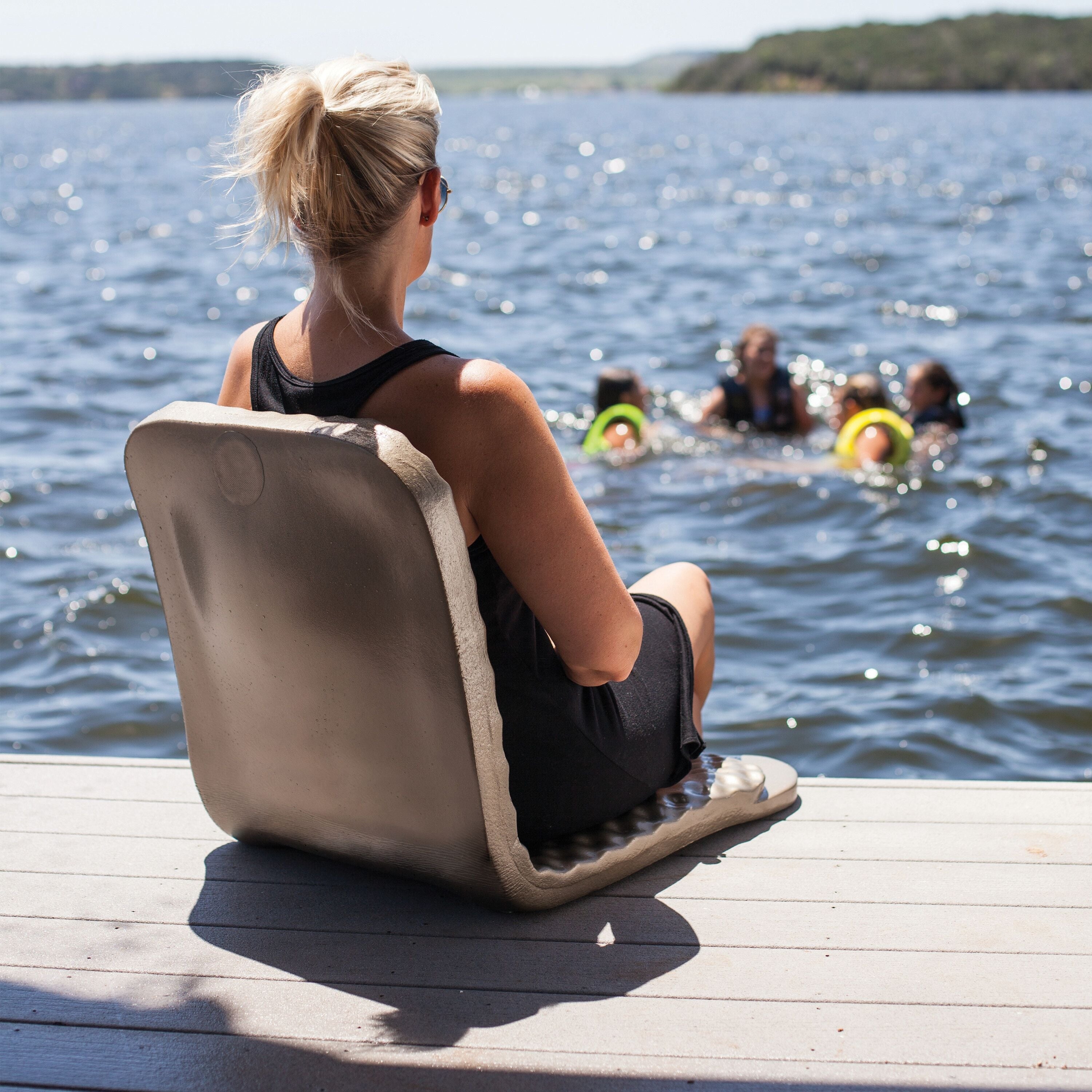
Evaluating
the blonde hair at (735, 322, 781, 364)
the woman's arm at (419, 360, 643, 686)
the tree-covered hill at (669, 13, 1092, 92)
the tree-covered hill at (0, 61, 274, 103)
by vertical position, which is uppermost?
the tree-covered hill at (669, 13, 1092, 92)

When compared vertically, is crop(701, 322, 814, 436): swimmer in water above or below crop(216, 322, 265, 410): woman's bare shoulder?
below

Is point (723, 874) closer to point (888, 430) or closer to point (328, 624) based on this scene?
point (328, 624)

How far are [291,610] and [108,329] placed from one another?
12.5 metres

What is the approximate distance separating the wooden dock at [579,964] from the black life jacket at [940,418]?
6.37 m

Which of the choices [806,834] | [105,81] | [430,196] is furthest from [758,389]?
[105,81]

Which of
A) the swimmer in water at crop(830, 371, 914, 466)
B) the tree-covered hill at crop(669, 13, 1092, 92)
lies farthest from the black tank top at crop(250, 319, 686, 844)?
the tree-covered hill at crop(669, 13, 1092, 92)

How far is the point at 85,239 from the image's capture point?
22500 millimetres

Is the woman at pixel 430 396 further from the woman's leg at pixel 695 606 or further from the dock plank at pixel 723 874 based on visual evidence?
the woman's leg at pixel 695 606

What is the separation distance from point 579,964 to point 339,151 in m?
1.52

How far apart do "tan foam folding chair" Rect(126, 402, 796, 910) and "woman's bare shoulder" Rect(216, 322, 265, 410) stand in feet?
0.60

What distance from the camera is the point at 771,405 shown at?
940 centimetres

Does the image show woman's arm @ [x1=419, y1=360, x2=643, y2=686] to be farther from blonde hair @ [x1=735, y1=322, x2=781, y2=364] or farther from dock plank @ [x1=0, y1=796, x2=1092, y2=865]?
blonde hair @ [x1=735, y1=322, x2=781, y2=364]

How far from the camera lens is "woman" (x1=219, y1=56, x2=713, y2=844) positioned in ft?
6.85

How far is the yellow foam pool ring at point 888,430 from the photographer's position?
828 cm
